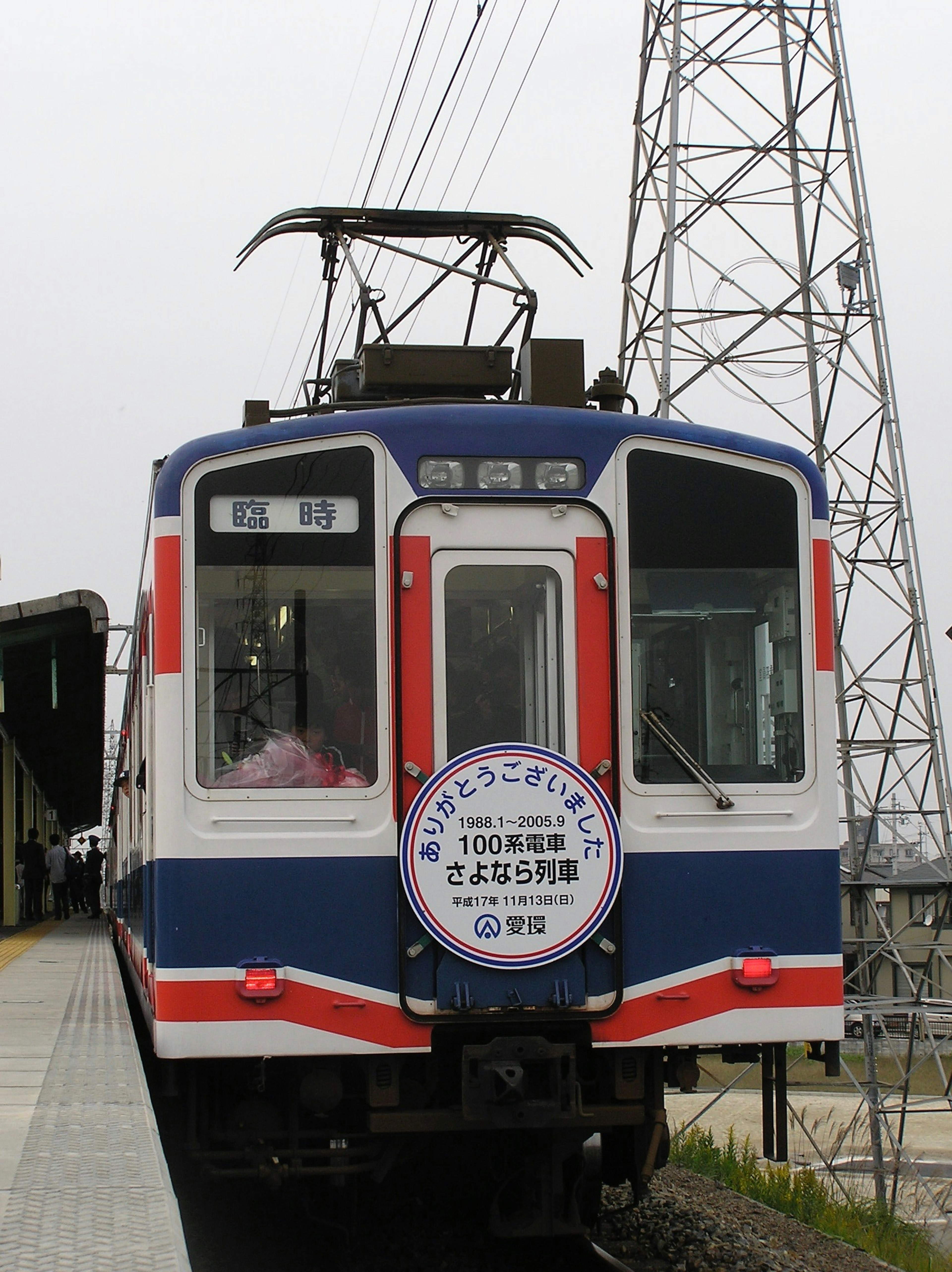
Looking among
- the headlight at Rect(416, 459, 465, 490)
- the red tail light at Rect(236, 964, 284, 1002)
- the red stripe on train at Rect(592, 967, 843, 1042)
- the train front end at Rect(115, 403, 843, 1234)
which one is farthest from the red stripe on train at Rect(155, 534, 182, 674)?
the red stripe on train at Rect(592, 967, 843, 1042)

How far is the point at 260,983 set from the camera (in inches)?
191

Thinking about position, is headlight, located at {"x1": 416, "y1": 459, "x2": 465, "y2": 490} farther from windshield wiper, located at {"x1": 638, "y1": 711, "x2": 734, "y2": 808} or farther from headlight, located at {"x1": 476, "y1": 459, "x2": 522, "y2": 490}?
windshield wiper, located at {"x1": 638, "y1": 711, "x2": 734, "y2": 808}

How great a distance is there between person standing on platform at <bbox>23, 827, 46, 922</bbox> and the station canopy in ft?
5.72

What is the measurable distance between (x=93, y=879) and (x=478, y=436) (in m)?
29.4

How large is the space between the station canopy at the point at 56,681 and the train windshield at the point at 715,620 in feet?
35.6

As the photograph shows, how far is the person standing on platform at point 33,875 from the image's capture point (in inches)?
967

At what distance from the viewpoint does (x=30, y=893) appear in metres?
25.6

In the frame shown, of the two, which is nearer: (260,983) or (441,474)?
(260,983)

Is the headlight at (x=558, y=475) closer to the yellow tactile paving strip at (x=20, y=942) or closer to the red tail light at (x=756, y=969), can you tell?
the red tail light at (x=756, y=969)

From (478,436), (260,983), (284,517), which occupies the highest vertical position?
(478,436)

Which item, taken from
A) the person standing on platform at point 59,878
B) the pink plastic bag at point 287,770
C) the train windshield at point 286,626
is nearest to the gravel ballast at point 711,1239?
the pink plastic bag at point 287,770

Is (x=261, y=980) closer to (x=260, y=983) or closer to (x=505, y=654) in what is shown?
(x=260, y=983)

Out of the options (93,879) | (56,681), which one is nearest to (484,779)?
(56,681)

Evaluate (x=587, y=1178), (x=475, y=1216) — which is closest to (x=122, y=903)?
(x=475, y=1216)
